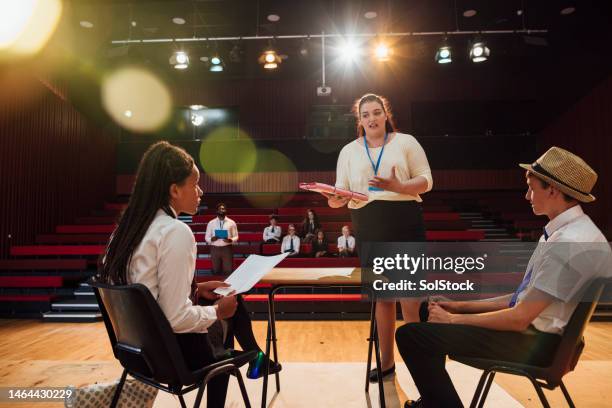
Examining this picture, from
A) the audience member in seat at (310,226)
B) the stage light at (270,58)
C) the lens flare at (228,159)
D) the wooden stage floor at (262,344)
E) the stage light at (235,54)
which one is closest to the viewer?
the wooden stage floor at (262,344)

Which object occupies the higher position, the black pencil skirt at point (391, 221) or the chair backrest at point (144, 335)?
the black pencil skirt at point (391, 221)

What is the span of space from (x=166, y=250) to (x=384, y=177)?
1185 millimetres

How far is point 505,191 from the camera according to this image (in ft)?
33.8

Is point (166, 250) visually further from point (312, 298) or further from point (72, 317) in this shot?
point (72, 317)

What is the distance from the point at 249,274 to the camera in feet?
4.67

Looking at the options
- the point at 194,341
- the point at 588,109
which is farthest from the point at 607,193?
the point at 194,341

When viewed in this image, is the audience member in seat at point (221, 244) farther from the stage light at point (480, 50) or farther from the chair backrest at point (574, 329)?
the stage light at point (480, 50)

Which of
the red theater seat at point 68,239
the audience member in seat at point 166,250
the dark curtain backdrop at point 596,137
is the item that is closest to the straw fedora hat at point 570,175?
the audience member in seat at point 166,250

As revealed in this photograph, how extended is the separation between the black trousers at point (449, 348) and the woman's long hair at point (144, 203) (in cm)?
92

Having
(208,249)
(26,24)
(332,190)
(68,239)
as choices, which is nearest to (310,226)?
(208,249)

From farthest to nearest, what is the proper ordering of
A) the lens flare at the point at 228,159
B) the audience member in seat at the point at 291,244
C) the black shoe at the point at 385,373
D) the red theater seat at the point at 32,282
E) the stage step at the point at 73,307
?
the lens flare at the point at 228,159
the audience member in seat at the point at 291,244
the red theater seat at the point at 32,282
the stage step at the point at 73,307
the black shoe at the point at 385,373

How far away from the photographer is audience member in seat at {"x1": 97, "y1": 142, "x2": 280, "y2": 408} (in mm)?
1135

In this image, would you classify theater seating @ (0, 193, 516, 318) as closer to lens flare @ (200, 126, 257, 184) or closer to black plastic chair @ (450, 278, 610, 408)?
lens flare @ (200, 126, 257, 184)

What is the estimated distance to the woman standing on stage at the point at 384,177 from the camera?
1972 millimetres
